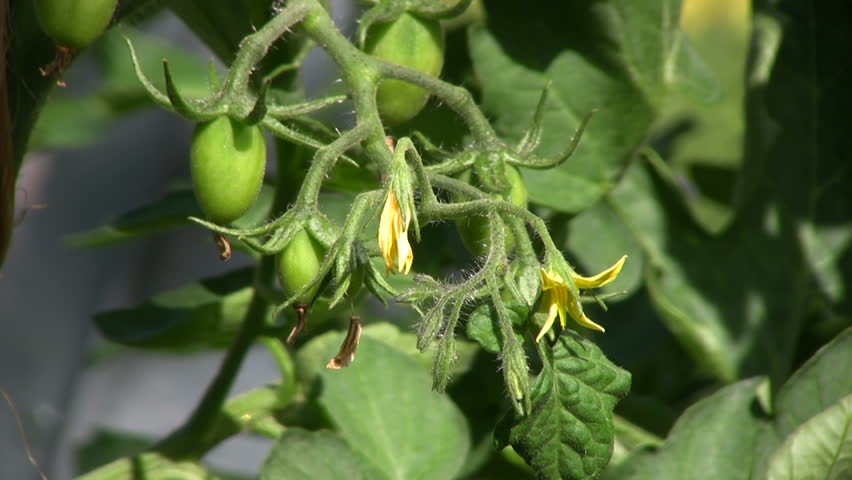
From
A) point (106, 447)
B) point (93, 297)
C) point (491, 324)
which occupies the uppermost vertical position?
point (491, 324)

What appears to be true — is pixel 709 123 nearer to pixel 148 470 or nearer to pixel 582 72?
pixel 582 72

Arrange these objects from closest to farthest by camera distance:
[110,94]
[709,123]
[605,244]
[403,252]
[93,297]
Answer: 1. [403,252]
2. [605,244]
3. [709,123]
4. [110,94]
5. [93,297]

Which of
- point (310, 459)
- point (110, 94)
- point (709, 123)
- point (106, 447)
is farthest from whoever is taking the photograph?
point (110, 94)

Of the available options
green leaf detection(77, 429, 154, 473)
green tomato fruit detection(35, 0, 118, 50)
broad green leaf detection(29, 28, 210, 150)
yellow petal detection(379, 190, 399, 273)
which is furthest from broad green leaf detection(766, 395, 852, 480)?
broad green leaf detection(29, 28, 210, 150)

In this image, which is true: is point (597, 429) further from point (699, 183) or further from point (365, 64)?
point (699, 183)

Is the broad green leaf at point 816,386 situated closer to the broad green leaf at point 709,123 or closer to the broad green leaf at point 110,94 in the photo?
the broad green leaf at point 709,123

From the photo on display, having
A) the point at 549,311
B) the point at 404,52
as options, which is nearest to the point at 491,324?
the point at 549,311

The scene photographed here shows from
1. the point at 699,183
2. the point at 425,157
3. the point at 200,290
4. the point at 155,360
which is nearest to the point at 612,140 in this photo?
the point at 425,157

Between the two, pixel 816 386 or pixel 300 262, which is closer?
pixel 300 262
